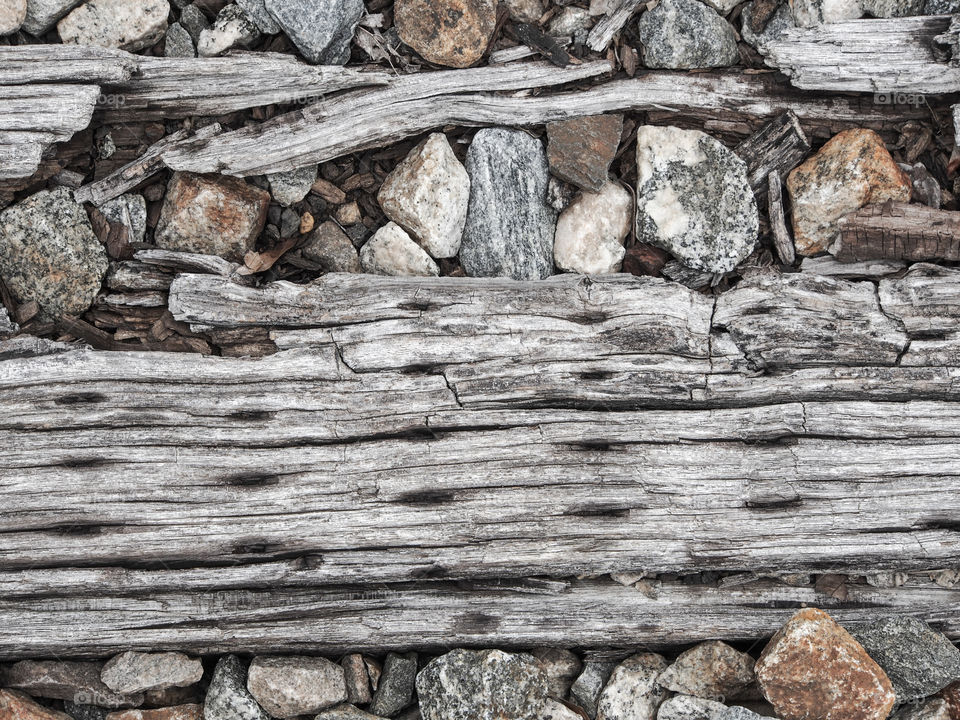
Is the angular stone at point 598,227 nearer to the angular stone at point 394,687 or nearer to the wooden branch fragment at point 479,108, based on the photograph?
the wooden branch fragment at point 479,108

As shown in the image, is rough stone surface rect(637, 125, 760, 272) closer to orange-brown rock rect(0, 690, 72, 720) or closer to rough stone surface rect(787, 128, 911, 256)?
rough stone surface rect(787, 128, 911, 256)

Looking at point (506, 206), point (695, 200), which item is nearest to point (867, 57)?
point (695, 200)

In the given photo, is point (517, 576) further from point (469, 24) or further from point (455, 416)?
point (469, 24)

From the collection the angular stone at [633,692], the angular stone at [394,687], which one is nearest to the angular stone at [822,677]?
the angular stone at [633,692]

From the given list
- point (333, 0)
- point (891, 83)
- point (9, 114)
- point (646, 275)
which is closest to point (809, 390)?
point (646, 275)

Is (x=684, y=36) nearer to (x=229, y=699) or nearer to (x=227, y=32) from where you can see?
(x=227, y=32)
